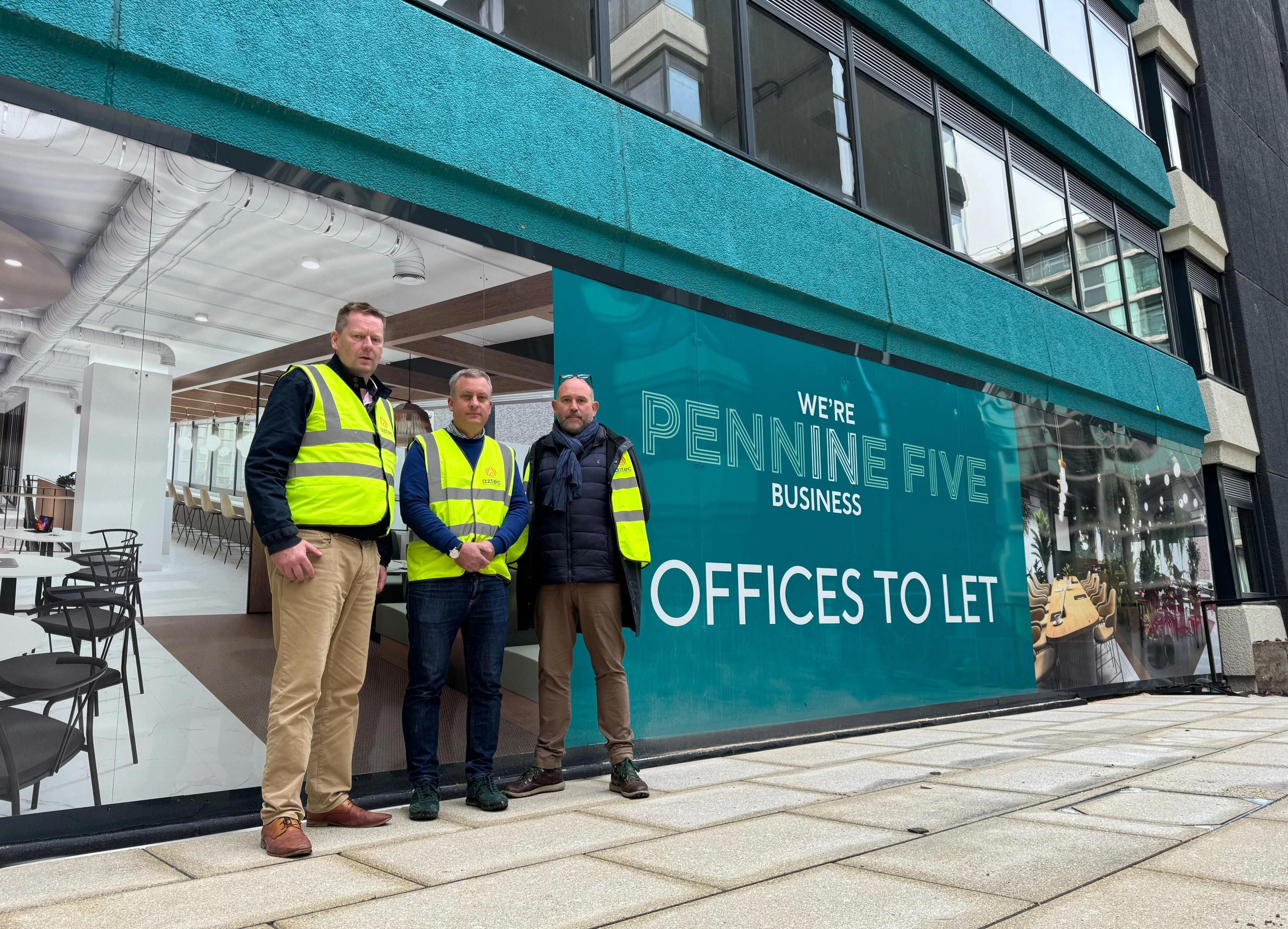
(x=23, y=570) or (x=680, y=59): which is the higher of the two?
(x=680, y=59)

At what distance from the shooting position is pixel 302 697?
3.17 metres

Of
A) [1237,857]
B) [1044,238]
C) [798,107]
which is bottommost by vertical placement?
[1237,857]

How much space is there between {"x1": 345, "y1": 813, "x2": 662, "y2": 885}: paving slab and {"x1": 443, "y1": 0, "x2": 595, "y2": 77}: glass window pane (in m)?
4.41

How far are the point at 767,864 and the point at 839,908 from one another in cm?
49

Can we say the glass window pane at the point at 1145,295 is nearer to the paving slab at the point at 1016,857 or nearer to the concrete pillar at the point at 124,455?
the paving slab at the point at 1016,857

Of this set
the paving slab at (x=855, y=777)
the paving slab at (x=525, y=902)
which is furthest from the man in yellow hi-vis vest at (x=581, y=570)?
the paving slab at (x=525, y=902)

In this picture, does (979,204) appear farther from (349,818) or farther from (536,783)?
(349,818)

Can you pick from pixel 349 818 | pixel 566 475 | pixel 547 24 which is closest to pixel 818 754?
pixel 566 475

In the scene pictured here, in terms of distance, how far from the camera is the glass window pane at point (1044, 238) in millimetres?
10078

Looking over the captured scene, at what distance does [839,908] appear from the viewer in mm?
2344

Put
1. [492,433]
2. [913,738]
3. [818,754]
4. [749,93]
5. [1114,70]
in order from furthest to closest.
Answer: [1114,70]
[749,93]
[913,738]
[818,754]
[492,433]

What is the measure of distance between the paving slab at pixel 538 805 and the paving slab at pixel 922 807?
2.92 feet

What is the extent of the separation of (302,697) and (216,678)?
2.36 feet

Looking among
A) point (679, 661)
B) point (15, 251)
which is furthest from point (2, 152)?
point (679, 661)
